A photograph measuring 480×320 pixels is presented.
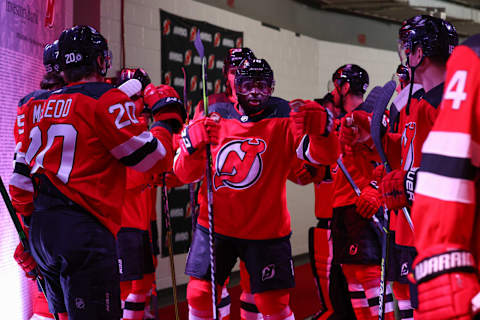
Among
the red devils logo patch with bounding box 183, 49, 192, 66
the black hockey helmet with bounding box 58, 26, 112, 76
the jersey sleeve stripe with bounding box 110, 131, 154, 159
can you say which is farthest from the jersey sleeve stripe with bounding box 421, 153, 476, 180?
the red devils logo patch with bounding box 183, 49, 192, 66

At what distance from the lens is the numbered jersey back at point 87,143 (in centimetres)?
218

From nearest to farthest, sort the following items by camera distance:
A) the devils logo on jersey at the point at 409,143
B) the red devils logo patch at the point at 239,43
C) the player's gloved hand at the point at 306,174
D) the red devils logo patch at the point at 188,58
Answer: the devils logo on jersey at the point at 409,143
the player's gloved hand at the point at 306,174
the red devils logo patch at the point at 188,58
the red devils logo patch at the point at 239,43

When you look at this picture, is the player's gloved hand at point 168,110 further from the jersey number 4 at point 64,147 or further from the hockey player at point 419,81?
the hockey player at point 419,81

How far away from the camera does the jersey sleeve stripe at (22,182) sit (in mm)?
2355

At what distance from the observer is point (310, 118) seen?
8.55 feet

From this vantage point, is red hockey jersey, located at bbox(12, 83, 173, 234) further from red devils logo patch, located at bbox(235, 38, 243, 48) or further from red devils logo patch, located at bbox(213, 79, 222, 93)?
red devils logo patch, located at bbox(235, 38, 243, 48)

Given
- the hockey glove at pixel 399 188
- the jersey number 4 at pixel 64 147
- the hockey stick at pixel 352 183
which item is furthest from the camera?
the hockey stick at pixel 352 183

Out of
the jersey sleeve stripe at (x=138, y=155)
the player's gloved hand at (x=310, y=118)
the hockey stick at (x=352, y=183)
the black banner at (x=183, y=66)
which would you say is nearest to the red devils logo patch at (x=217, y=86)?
the black banner at (x=183, y=66)

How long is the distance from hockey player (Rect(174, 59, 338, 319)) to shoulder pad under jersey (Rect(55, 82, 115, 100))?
2.26ft

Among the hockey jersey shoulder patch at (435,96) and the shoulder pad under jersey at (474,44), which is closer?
the shoulder pad under jersey at (474,44)

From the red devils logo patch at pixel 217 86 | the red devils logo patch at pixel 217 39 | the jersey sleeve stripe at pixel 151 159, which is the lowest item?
the jersey sleeve stripe at pixel 151 159

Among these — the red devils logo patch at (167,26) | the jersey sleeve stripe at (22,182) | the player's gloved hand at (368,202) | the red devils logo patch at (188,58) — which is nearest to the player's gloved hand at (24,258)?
the jersey sleeve stripe at (22,182)

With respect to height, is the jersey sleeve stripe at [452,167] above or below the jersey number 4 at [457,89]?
below

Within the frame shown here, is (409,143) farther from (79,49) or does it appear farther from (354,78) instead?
(354,78)
